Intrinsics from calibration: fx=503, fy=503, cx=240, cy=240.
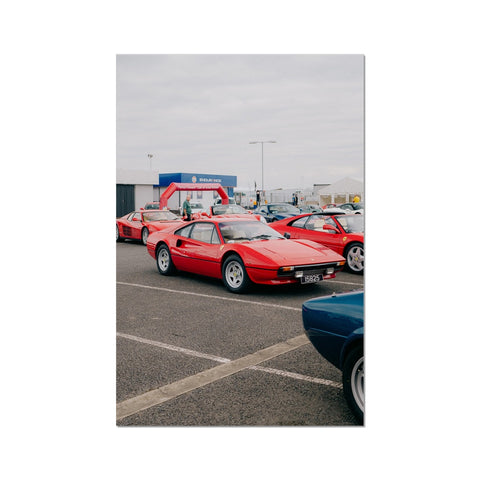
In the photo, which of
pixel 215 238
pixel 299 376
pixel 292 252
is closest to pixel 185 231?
pixel 215 238

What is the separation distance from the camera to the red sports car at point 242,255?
21.3 ft

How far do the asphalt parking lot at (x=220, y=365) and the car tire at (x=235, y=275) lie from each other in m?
0.18

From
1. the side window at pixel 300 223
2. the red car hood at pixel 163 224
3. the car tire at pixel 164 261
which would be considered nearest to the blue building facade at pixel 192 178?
the red car hood at pixel 163 224

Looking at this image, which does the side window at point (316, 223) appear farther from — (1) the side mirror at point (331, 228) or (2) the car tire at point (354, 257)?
(2) the car tire at point (354, 257)

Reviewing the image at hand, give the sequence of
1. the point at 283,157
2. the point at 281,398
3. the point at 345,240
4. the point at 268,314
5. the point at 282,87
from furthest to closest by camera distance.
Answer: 1. the point at 345,240
2. the point at 268,314
3. the point at 283,157
4. the point at 282,87
5. the point at 281,398

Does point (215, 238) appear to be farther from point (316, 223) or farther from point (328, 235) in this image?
point (316, 223)

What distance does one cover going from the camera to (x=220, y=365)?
12.9 ft
